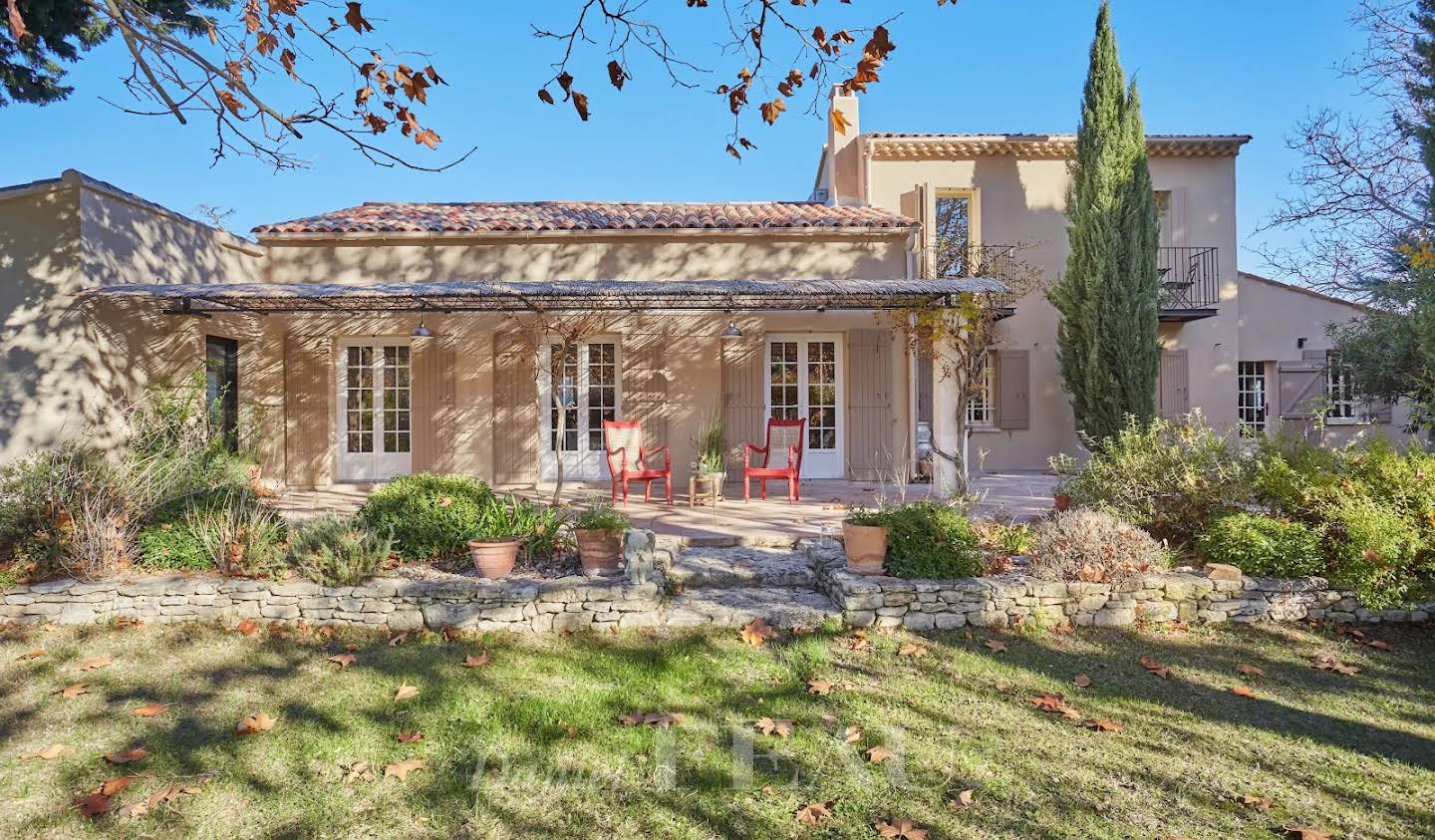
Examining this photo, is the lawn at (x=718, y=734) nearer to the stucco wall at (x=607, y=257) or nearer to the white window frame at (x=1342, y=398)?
the stucco wall at (x=607, y=257)

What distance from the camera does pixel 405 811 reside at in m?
2.66

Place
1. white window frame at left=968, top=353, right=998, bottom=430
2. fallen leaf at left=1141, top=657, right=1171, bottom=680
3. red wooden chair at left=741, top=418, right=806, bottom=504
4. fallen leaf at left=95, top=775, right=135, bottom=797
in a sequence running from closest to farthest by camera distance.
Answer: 1. fallen leaf at left=95, top=775, right=135, bottom=797
2. fallen leaf at left=1141, top=657, right=1171, bottom=680
3. red wooden chair at left=741, top=418, right=806, bottom=504
4. white window frame at left=968, top=353, right=998, bottom=430

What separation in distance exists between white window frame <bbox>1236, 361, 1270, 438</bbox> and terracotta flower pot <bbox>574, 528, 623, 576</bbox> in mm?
12736

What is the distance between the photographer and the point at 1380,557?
4.43 metres

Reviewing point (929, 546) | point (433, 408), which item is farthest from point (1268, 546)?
point (433, 408)

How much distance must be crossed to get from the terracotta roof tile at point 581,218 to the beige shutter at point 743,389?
4.58 feet

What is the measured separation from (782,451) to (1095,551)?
4.31 m

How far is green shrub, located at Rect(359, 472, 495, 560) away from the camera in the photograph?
17.2 feet

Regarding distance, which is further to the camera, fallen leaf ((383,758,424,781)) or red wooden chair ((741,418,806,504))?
red wooden chair ((741,418,806,504))

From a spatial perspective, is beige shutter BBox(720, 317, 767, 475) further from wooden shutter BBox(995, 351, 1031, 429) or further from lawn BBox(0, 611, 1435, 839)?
lawn BBox(0, 611, 1435, 839)

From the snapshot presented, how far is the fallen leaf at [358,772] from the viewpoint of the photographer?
9.43ft

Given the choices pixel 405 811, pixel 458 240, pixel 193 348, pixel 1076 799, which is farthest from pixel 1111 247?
pixel 193 348

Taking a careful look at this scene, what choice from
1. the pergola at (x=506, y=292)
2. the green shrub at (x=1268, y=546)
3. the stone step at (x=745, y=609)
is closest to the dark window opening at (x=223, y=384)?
the pergola at (x=506, y=292)

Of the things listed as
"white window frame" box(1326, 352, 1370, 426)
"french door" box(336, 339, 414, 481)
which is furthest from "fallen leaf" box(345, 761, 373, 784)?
"white window frame" box(1326, 352, 1370, 426)
